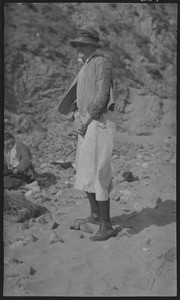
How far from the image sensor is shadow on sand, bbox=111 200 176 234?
3.90 metres

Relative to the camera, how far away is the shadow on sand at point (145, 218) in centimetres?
390

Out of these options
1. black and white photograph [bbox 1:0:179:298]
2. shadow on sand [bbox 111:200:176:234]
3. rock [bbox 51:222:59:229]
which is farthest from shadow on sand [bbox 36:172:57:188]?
shadow on sand [bbox 111:200:176:234]

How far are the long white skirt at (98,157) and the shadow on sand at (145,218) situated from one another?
0.46 meters

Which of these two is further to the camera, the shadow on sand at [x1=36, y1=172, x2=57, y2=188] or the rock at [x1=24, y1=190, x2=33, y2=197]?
the shadow on sand at [x1=36, y1=172, x2=57, y2=188]

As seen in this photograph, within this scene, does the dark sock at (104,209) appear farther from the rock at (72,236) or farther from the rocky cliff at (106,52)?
the rocky cliff at (106,52)

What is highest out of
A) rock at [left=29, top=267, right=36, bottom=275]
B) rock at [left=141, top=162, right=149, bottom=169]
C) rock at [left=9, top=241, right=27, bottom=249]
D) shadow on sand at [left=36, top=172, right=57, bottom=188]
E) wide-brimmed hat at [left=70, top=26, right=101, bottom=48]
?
wide-brimmed hat at [left=70, top=26, right=101, bottom=48]

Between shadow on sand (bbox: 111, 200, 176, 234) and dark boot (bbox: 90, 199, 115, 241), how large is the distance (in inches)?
5.5

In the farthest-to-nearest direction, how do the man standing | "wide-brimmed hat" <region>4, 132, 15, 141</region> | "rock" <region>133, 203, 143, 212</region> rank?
"wide-brimmed hat" <region>4, 132, 15, 141</region> → "rock" <region>133, 203, 143, 212</region> → the man standing

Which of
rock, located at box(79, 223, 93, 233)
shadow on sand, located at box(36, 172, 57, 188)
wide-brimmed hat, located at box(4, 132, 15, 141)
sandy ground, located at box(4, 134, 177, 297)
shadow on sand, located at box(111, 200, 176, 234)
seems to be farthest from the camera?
wide-brimmed hat, located at box(4, 132, 15, 141)

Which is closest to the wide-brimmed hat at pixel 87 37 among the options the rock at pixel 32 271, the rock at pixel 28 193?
the rock at pixel 28 193

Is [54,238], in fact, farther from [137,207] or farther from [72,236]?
[137,207]

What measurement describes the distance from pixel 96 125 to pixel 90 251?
961mm

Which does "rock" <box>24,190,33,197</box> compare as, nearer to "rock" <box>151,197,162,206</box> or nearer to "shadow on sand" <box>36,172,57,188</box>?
"shadow on sand" <box>36,172,57,188</box>

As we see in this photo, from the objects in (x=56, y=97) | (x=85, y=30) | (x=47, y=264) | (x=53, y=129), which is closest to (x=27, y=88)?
(x=56, y=97)
